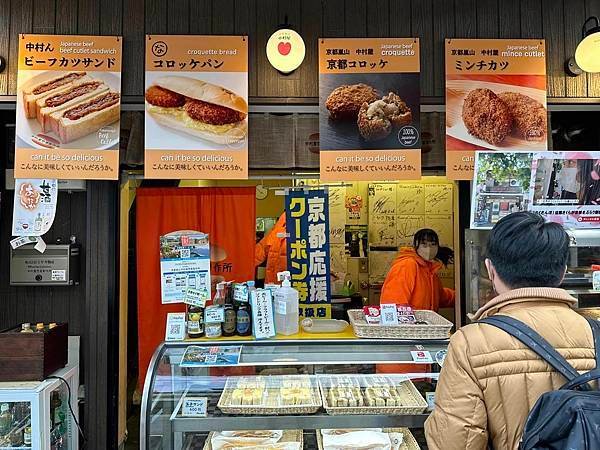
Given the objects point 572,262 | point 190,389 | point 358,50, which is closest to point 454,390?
point 190,389

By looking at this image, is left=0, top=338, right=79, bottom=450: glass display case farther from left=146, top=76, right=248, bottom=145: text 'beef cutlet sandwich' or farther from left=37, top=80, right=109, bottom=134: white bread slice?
left=146, top=76, right=248, bottom=145: text 'beef cutlet sandwich'

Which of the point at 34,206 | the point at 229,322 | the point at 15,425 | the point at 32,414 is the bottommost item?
the point at 15,425

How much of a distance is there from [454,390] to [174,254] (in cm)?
230

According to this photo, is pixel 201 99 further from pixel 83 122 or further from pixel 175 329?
pixel 175 329

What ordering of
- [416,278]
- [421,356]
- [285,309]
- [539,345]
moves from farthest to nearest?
[416,278]
[285,309]
[421,356]
[539,345]

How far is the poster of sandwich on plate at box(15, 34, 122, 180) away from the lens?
133 inches

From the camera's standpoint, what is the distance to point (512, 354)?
1.62 meters

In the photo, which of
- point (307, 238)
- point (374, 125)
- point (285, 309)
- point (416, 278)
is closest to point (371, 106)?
point (374, 125)

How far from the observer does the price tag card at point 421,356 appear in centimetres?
263

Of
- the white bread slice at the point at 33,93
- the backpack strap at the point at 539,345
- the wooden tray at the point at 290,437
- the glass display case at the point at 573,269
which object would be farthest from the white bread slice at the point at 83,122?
the backpack strap at the point at 539,345

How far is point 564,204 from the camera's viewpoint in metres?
2.77

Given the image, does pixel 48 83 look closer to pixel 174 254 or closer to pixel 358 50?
pixel 174 254

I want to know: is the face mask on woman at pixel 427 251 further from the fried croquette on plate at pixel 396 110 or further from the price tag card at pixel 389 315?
the price tag card at pixel 389 315

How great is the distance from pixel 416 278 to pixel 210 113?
2.24 meters
